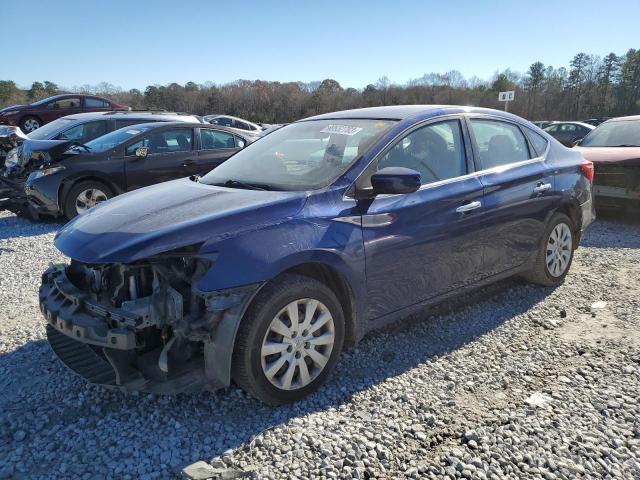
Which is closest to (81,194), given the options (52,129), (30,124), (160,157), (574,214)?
(160,157)

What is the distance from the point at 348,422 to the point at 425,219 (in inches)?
57.9

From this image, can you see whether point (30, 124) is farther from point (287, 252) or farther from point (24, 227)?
point (287, 252)

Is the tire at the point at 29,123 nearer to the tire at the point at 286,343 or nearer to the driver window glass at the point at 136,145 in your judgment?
the driver window glass at the point at 136,145

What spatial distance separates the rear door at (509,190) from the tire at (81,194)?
5729mm

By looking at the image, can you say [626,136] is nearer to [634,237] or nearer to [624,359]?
[634,237]

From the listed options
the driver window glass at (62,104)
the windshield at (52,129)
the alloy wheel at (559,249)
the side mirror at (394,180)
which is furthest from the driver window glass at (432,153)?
the driver window glass at (62,104)

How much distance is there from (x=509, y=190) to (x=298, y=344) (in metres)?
2.34

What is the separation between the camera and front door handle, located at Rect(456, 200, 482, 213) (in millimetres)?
3732

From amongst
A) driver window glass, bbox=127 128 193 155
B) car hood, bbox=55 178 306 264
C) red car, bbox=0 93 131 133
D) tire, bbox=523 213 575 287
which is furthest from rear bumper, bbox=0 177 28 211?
red car, bbox=0 93 131 133

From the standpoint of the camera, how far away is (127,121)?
971 cm

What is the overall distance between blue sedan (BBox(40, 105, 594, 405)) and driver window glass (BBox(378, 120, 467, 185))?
0.03 feet

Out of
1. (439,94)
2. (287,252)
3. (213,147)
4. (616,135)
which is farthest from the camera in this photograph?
(439,94)

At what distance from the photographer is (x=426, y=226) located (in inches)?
138

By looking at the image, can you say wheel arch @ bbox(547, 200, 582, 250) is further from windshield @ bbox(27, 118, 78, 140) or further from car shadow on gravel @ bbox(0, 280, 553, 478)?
windshield @ bbox(27, 118, 78, 140)
